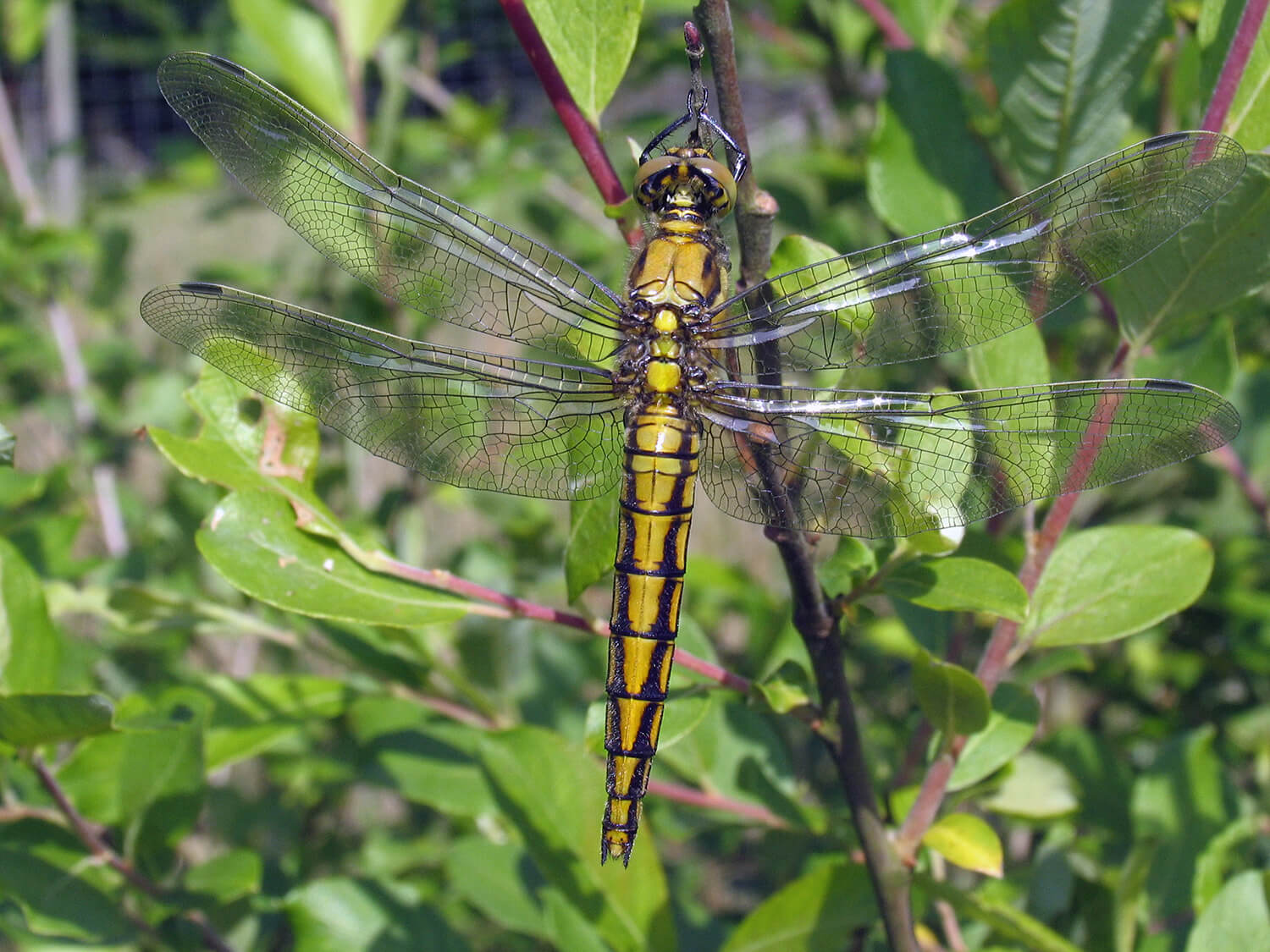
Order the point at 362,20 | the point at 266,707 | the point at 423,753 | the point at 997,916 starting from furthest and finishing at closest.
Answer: the point at 362,20, the point at 423,753, the point at 266,707, the point at 997,916

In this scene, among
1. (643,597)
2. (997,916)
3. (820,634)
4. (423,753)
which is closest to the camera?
(820,634)

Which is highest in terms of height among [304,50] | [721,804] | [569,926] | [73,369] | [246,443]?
[304,50]

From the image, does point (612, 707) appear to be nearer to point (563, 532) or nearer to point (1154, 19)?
point (1154, 19)

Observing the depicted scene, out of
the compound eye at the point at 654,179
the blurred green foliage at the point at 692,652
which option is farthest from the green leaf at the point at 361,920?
the compound eye at the point at 654,179

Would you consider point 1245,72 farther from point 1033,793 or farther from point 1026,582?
point 1033,793

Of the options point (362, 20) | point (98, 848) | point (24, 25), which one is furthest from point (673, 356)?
point (24, 25)

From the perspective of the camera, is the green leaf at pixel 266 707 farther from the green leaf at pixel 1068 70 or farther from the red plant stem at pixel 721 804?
the green leaf at pixel 1068 70
